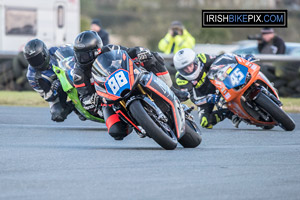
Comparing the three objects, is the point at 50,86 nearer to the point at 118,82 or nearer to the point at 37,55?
the point at 37,55

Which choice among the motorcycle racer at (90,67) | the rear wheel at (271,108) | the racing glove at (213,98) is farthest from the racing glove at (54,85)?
the rear wheel at (271,108)

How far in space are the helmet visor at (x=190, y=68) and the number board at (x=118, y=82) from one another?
2754mm

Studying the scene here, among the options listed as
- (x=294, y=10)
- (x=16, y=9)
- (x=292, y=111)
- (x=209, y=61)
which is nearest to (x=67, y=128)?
(x=209, y=61)

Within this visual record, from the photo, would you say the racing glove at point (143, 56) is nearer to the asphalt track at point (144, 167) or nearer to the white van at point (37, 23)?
the asphalt track at point (144, 167)

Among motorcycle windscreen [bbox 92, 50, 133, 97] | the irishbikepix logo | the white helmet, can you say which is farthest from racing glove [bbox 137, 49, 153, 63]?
the irishbikepix logo

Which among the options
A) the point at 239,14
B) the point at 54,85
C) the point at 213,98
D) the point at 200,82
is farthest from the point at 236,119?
the point at 239,14

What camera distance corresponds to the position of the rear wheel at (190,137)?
8.98m

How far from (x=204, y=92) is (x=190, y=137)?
8.81 feet

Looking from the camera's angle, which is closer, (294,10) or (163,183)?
(163,183)

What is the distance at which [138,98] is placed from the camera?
8297mm

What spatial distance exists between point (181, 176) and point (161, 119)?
1581mm

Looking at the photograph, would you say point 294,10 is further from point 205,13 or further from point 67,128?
point 67,128

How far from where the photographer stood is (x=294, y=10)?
58.5m

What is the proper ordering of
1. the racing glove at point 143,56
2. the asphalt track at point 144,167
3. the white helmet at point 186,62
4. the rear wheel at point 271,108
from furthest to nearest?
the white helmet at point 186,62
the rear wheel at point 271,108
the racing glove at point 143,56
the asphalt track at point 144,167
